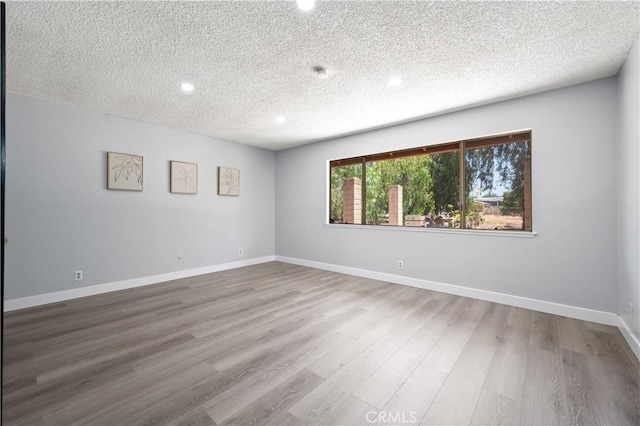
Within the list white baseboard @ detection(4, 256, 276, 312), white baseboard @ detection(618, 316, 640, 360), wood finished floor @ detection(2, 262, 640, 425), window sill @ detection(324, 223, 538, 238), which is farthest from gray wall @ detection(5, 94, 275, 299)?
white baseboard @ detection(618, 316, 640, 360)

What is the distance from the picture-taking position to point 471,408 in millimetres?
1553

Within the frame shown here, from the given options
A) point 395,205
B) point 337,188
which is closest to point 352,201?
point 337,188

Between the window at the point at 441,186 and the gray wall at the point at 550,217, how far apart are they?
20cm

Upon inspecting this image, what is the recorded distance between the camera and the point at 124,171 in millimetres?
3910

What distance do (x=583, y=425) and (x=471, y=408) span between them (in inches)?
21.5

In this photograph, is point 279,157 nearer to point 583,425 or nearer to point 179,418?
point 179,418

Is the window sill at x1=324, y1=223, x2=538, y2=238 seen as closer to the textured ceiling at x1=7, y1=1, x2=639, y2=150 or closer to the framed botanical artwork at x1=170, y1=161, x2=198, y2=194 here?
the textured ceiling at x1=7, y1=1, x2=639, y2=150

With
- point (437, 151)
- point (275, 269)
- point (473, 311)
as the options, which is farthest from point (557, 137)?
point (275, 269)

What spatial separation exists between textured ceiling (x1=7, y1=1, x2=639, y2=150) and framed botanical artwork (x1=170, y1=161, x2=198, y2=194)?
112cm

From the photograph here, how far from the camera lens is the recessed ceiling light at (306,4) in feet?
5.67

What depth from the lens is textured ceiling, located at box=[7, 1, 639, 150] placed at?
6.00ft

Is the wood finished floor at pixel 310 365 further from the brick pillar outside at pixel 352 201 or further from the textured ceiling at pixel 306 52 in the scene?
the textured ceiling at pixel 306 52

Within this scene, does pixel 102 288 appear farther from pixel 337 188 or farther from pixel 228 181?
pixel 337 188

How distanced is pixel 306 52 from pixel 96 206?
11.5 ft
